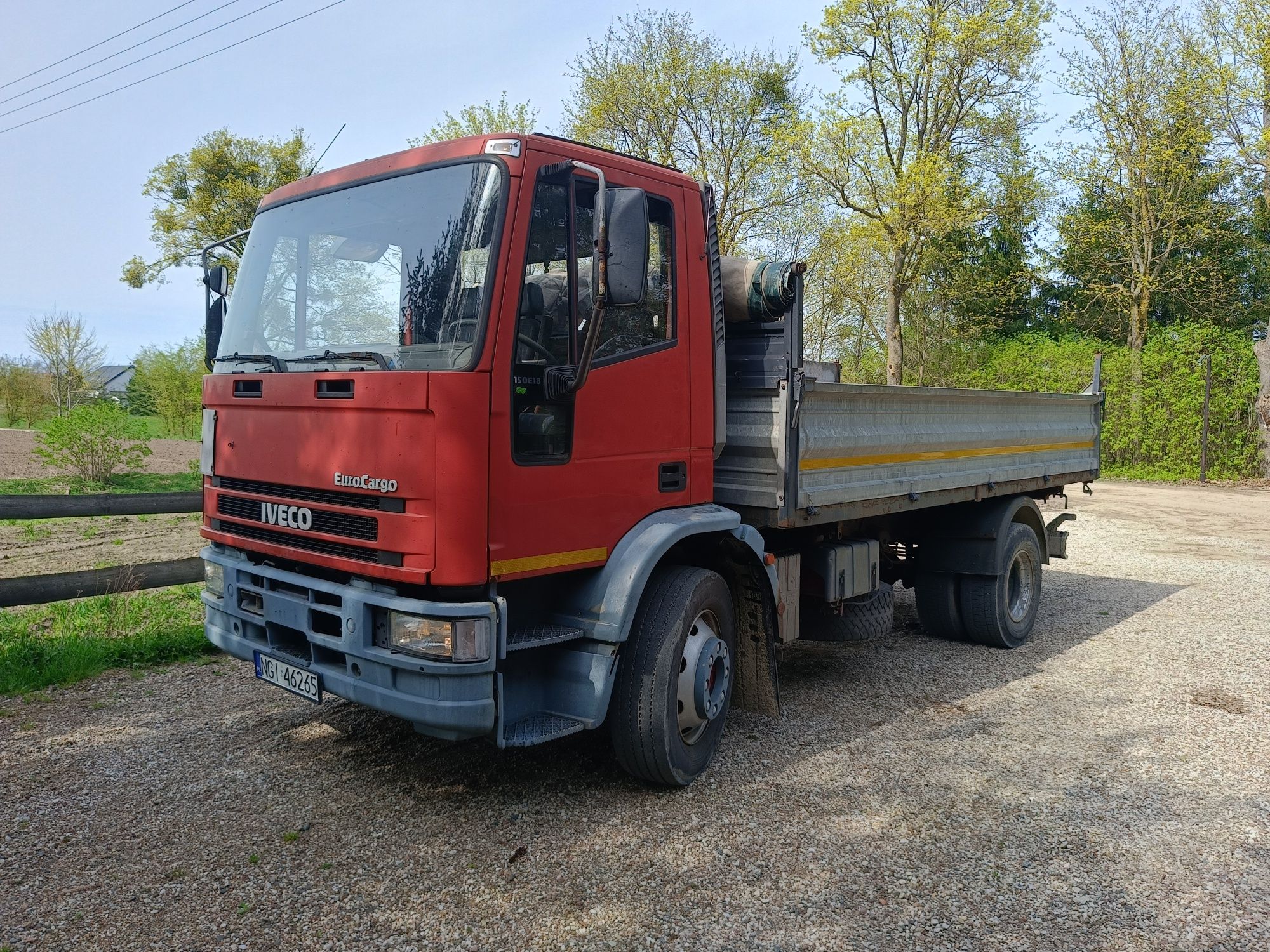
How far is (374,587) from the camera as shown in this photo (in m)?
3.51

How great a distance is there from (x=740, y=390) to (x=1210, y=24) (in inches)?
927

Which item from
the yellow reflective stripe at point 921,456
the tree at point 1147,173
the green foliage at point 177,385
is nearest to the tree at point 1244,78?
the tree at point 1147,173

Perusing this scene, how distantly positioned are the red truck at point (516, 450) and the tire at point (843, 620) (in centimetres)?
61

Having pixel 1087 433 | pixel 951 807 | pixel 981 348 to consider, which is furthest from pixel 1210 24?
pixel 951 807

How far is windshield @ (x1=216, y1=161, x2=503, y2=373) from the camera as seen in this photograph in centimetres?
341

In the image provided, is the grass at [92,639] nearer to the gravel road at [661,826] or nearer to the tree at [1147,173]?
the gravel road at [661,826]

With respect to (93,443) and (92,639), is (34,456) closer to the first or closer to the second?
(93,443)

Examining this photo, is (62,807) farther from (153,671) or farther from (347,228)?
(347,228)

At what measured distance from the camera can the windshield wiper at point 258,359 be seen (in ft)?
12.6

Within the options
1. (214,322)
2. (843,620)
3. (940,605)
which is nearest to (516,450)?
(214,322)

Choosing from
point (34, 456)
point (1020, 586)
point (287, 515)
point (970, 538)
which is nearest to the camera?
point (287, 515)

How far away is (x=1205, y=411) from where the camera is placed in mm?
19281

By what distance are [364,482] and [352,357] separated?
1.67ft

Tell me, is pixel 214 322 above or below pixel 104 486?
above
